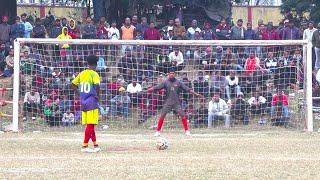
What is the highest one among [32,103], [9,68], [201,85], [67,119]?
[9,68]

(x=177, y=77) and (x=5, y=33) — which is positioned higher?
(x=5, y=33)

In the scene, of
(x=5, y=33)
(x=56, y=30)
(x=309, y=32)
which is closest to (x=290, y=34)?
(x=309, y=32)

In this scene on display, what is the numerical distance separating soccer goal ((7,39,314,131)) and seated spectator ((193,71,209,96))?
21mm

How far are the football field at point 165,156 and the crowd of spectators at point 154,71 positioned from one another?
235 cm

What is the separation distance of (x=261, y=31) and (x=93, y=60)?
476 inches

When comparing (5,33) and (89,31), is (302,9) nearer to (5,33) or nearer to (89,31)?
(89,31)

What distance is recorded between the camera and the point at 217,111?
24828 millimetres

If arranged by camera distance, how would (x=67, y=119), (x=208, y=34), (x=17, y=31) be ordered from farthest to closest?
(x=208, y=34), (x=17, y=31), (x=67, y=119)

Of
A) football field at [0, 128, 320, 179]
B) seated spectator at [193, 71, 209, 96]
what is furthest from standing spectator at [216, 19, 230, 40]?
football field at [0, 128, 320, 179]

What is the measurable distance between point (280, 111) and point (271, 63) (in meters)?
2.13

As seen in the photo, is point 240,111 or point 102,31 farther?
point 102,31

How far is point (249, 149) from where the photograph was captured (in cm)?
1781

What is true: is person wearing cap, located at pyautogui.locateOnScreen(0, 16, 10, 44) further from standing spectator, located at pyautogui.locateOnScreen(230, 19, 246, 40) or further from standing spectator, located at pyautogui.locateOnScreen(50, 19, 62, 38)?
standing spectator, located at pyautogui.locateOnScreen(230, 19, 246, 40)

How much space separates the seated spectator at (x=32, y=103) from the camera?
24.2m
